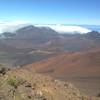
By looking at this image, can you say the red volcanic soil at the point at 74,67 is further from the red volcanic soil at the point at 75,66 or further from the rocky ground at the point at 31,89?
the rocky ground at the point at 31,89

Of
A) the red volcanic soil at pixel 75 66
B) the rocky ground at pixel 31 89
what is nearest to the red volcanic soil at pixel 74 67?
the red volcanic soil at pixel 75 66

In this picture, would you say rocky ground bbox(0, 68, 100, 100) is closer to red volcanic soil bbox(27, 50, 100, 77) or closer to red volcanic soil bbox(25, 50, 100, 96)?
red volcanic soil bbox(25, 50, 100, 96)

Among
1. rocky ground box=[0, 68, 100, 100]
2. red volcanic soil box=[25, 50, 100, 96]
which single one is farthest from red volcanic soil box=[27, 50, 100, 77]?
rocky ground box=[0, 68, 100, 100]

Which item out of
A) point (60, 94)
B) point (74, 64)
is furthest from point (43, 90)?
point (74, 64)

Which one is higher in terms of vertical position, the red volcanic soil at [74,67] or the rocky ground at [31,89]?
the rocky ground at [31,89]

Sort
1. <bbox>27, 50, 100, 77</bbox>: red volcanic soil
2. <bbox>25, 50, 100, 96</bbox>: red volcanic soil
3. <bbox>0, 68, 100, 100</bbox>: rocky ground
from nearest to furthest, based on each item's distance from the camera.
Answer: <bbox>0, 68, 100, 100</bbox>: rocky ground
<bbox>25, 50, 100, 96</bbox>: red volcanic soil
<bbox>27, 50, 100, 77</bbox>: red volcanic soil

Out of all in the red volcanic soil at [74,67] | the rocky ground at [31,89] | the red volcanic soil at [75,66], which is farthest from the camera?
the red volcanic soil at [75,66]

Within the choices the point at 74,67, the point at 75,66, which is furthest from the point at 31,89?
the point at 75,66

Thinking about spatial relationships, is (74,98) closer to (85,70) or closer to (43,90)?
(43,90)
